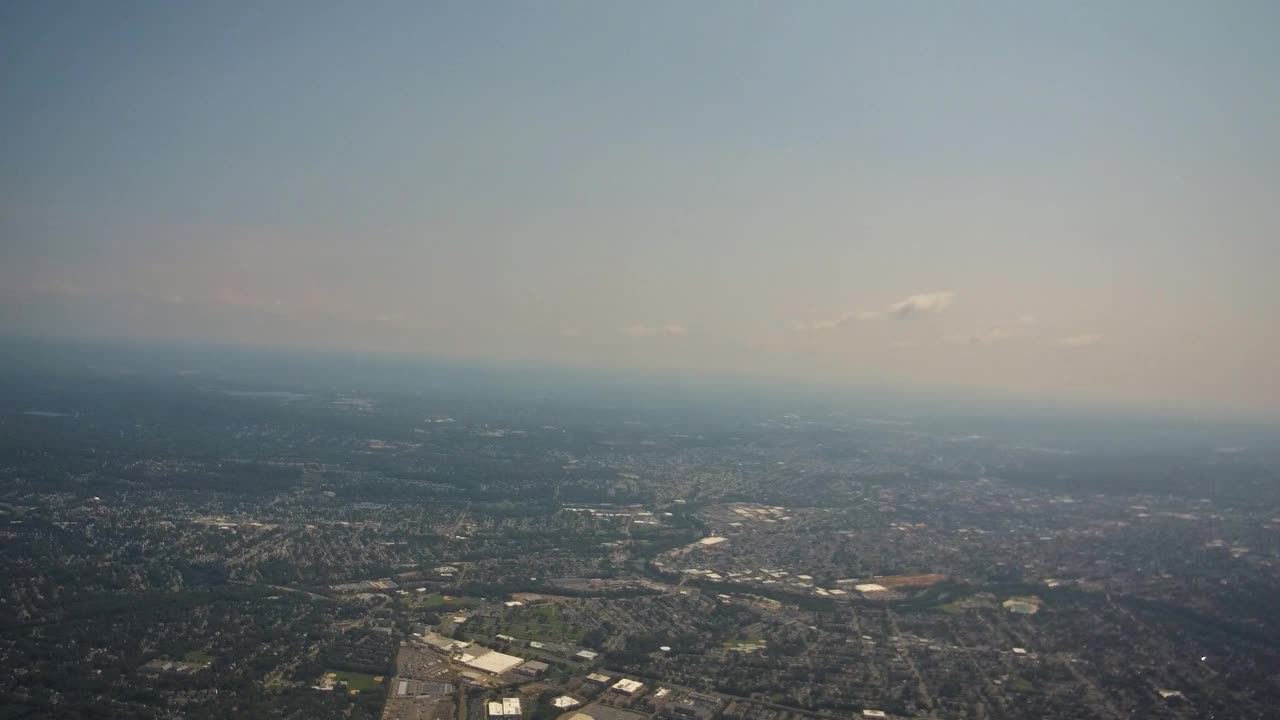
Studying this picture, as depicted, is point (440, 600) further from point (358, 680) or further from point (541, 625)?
point (358, 680)

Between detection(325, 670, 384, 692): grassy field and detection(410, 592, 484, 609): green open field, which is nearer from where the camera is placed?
detection(325, 670, 384, 692): grassy field

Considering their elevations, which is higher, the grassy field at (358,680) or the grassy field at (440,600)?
the grassy field at (440,600)

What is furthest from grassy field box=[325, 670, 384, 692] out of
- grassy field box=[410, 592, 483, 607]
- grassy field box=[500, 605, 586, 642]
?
grassy field box=[410, 592, 483, 607]

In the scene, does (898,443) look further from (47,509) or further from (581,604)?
(47,509)

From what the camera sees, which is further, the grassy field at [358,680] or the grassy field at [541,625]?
the grassy field at [541,625]

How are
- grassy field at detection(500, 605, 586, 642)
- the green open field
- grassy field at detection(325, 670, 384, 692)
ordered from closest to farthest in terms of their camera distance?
grassy field at detection(325, 670, 384, 692)
grassy field at detection(500, 605, 586, 642)
the green open field

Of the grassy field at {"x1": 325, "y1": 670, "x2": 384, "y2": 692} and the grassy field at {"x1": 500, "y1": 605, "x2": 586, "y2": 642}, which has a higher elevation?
the grassy field at {"x1": 500, "y1": 605, "x2": 586, "y2": 642}

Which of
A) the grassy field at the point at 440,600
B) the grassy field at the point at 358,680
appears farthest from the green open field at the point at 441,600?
the grassy field at the point at 358,680

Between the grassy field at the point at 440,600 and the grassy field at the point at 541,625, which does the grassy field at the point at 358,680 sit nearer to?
the grassy field at the point at 541,625

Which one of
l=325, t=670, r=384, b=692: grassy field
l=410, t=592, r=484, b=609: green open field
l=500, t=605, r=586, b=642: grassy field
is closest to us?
l=325, t=670, r=384, b=692: grassy field

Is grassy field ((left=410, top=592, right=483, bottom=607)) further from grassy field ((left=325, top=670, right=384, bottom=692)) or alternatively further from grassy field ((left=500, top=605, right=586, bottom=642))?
grassy field ((left=325, top=670, right=384, bottom=692))
